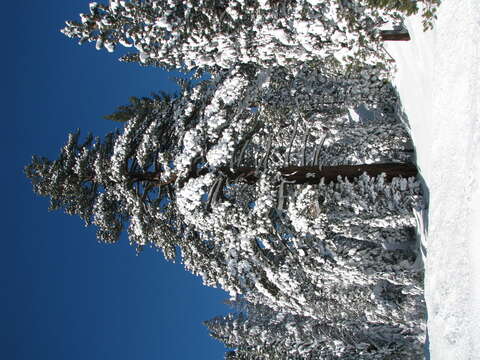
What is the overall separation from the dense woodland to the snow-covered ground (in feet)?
4.84

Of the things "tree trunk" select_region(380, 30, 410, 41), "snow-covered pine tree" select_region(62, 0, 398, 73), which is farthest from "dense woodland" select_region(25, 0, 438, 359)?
"tree trunk" select_region(380, 30, 410, 41)

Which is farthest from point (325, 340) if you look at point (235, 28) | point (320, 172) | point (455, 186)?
point (235, 28)

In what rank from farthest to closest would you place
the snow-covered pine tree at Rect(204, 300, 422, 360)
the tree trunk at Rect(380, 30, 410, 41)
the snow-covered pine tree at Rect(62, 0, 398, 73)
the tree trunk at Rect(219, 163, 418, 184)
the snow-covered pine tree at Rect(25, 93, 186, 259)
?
1. the snow-covered pine tree at Rect(204, 300, 422, 360)
2. the snow-covered pine tree at Rect(25, 93, 186, 259)
3. the tree trunk at Rect(380, 30, 410, 41)
4. the tree trunk at Rect(219, 163, 418, 184)
5. the snow-covered pine tree at Rect(62, 0, 398, 73)

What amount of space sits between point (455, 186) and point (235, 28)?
679cm

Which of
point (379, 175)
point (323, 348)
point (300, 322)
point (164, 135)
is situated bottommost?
point (323, 348)

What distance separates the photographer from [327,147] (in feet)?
54.7

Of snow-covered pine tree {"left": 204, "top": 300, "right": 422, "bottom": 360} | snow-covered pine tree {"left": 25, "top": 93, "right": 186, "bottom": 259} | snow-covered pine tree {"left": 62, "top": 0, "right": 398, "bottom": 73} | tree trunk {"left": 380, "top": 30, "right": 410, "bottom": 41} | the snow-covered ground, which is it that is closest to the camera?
the snow-covered ground

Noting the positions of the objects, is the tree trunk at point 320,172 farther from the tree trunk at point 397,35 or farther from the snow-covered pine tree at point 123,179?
the tree trunk at point 397,35

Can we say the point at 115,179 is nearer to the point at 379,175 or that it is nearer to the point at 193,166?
the point at 193,166

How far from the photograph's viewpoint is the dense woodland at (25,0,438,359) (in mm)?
11438

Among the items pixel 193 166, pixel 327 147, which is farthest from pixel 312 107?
pixel 193 166

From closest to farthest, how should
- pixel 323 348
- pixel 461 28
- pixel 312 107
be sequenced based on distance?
pixel 461 28, pixel 312 107, pixel 323 348

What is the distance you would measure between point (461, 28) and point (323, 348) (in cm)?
1379

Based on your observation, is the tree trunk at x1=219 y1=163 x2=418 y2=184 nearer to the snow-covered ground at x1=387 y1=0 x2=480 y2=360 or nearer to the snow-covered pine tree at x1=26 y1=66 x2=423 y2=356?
the snow-covered pine tree at x1=26 y1=66 x2=423 y2=356
